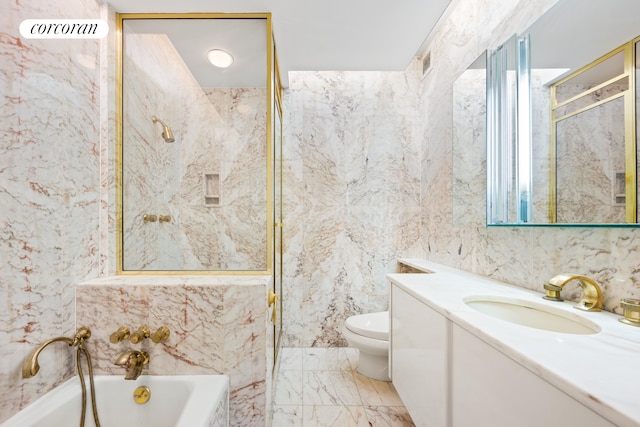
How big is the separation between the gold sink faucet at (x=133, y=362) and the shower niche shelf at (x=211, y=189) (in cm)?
81

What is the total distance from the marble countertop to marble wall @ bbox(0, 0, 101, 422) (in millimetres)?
1517

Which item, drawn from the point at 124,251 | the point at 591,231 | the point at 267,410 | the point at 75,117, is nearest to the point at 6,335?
the point at 124,251

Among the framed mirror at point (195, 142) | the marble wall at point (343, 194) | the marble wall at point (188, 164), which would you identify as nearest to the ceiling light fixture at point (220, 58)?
the framed mirror at point (195, 142)

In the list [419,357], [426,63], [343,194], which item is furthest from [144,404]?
[426,63]

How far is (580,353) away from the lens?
63 centimetres

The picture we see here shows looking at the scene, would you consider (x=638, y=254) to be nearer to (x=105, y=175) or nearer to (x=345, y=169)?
(x=345, y=169)

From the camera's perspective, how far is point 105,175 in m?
1.46

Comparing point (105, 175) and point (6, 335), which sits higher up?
point (105, 175)

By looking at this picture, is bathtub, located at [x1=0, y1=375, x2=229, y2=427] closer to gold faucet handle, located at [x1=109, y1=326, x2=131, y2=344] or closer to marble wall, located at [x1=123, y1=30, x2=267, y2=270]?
gold faucet handle, located at [x1=109, y1=326, x2=131, y2=344]

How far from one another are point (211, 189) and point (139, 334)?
2.64 ft

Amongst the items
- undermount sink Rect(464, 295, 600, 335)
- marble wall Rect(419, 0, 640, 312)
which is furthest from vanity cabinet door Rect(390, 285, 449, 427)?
marble wall Rect(419, 0, 640, 312)

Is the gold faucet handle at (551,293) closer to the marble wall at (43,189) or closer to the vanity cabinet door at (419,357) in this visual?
the vanity cabinet door at (419,357)

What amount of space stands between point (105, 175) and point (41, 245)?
0.49 metres

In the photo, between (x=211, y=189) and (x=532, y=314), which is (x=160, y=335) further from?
(x=532, y=314)
